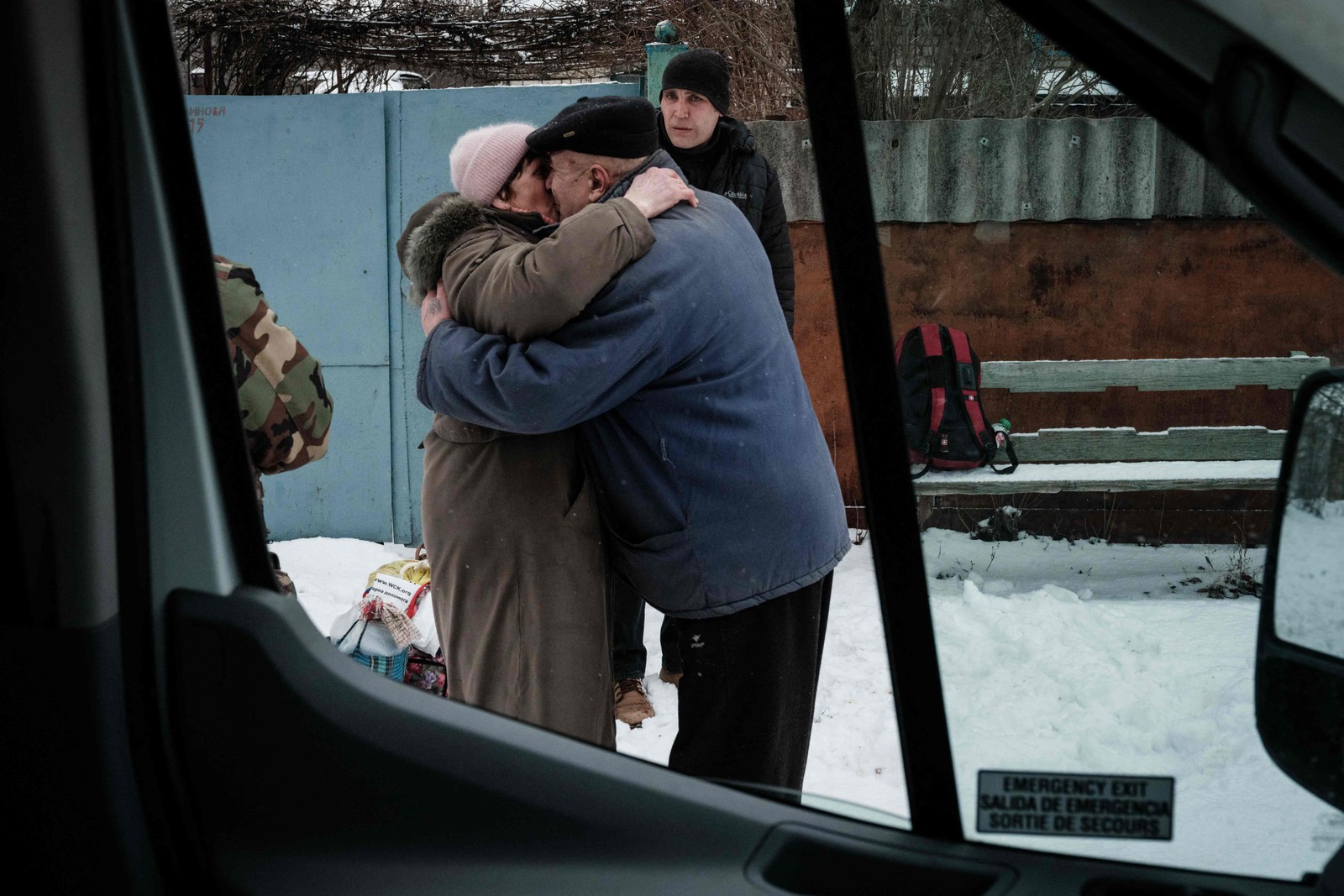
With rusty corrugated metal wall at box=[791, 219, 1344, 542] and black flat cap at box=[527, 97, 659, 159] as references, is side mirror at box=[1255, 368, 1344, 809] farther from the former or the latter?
black flat cap at box=[527, 97, 659, 159]

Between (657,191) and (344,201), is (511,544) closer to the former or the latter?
(657,191)

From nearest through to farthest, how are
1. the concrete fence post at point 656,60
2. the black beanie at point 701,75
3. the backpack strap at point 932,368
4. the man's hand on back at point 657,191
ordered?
the backpack strap at point 932,368, the man's hand on back at point 657,191, the black beanie at point 701,75, the concrete fence post at point 656,60

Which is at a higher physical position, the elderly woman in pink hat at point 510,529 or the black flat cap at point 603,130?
the black flat cap at point 603,130

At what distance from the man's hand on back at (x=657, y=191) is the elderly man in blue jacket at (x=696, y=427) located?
0.03 m

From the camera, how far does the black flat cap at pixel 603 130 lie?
2039 millimetres

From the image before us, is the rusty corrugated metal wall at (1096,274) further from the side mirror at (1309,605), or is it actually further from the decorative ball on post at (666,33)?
the decorative ball on post at (666,33)

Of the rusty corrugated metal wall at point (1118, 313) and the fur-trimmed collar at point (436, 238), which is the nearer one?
the rusty corrugated metal wall at point (1118, 313)

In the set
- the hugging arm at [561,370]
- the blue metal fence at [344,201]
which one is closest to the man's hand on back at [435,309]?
the hugging arm at [561,370]

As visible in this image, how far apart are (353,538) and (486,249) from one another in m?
Result: 3.54

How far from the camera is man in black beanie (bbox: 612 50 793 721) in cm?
294

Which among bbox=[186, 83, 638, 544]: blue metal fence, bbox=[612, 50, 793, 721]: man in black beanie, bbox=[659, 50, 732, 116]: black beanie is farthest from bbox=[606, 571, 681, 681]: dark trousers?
bbox=[186, 83, 638, 544]: blue metal fence

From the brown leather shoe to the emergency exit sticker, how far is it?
78.3 inches

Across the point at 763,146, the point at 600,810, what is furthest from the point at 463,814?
the point at 763,146

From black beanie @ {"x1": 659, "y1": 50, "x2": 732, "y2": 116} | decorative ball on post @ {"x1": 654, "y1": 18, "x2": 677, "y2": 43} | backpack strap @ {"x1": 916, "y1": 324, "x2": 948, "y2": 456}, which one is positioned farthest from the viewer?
decorative ball on post @ {"x1": 654, "y1": 18, "x2": 677, "y2": 43}
